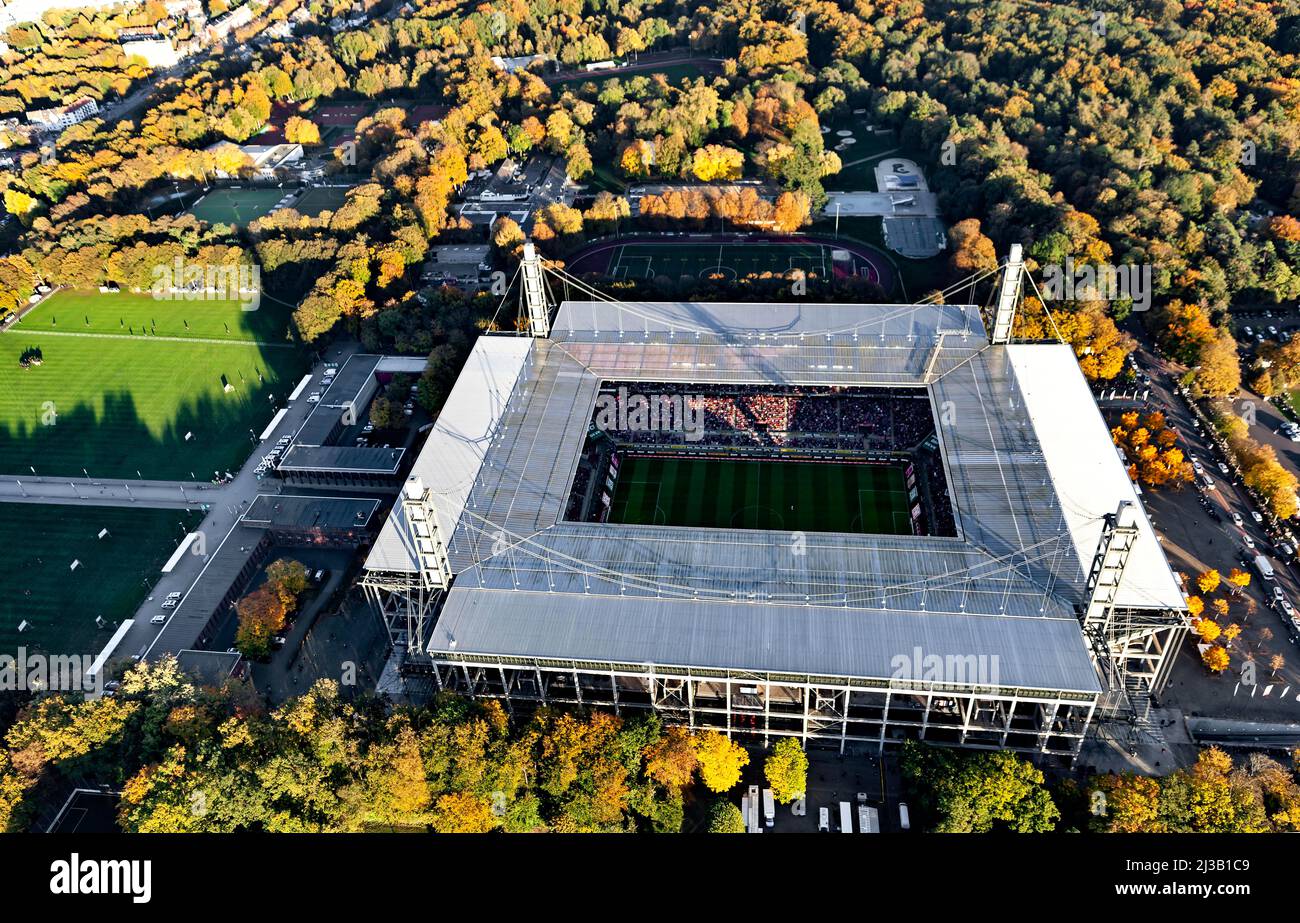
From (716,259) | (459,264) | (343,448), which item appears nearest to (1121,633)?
(343,448)

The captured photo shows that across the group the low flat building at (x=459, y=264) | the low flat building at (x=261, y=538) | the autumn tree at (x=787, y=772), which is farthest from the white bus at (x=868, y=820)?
the low flat building at (x=459, y=264)

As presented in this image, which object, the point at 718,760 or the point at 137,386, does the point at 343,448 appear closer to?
the point at 137,386

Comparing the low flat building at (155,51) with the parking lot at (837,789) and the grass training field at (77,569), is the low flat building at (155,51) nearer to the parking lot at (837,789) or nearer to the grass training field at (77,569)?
the grass training field at (77,569)

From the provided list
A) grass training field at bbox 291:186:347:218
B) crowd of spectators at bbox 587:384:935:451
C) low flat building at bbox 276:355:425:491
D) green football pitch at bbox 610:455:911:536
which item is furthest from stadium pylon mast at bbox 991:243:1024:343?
grass training field at bbox 291:186:347:218

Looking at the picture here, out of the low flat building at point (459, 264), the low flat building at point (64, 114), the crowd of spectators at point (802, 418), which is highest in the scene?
the low flat building at point (64, 114)

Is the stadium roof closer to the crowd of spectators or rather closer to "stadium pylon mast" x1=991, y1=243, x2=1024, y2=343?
"stadium pylon mast" x1=991, y1=243, x2=1024, y2=343

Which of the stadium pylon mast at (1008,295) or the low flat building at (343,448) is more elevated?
the stadium pylon mast at (1008,295)

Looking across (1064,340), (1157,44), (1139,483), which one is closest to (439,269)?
(1064,340)
